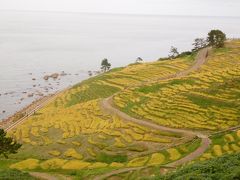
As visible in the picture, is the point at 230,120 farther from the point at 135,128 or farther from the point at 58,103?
the point at 58,103

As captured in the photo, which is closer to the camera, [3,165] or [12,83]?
[3,165]

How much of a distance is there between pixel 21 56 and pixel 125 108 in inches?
5277

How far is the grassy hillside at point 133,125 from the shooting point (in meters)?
48.1

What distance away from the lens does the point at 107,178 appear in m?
39.3

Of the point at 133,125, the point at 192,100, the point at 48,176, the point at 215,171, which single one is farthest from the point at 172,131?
the point at 215,171

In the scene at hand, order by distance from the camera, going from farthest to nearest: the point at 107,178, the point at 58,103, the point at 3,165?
the point at 58,103 < the point at 3,165 < the point at 107,178

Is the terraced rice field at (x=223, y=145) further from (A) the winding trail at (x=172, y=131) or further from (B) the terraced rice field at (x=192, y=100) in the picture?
(B) the terraced rice field at (x=192, y=100)

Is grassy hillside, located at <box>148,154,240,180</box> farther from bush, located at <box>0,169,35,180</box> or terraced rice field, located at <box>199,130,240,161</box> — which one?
terraced rice field, located at <box>199,130,240,161</box>

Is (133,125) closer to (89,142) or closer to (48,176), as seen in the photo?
(89,142)

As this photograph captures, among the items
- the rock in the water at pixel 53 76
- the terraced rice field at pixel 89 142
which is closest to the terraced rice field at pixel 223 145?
the terraced rice field at pixel 89 142

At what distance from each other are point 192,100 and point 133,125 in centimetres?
1405

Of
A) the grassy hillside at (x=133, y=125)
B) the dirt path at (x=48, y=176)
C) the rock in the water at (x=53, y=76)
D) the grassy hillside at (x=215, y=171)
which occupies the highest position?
the grassy hillside at (x=215, y=171)

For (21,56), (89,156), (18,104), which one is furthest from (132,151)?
(21,56)

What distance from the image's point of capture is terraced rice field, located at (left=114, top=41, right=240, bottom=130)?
5934 centimetres
